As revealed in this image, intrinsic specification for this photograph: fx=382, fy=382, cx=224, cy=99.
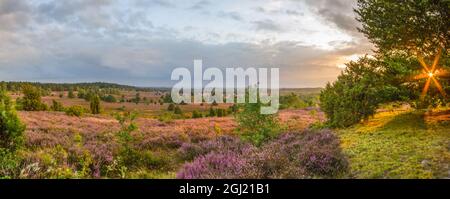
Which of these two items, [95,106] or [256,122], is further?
[95,106]

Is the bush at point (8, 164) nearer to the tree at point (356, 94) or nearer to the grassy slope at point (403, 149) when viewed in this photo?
the grassy slope at point (403, 149)

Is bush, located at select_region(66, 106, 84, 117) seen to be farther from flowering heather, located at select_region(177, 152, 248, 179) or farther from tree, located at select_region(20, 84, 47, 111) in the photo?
flowering heather, located at select_region(177, 152, 248, 179)

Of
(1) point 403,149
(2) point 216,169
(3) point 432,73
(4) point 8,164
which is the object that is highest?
(3) point 432,73

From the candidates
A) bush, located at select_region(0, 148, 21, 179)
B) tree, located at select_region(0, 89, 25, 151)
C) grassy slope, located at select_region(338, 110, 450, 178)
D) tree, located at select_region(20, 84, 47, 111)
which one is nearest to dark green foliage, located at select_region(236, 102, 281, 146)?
grassy slope, located at select_region(338, 110, 450, 178)

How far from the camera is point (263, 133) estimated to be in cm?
1766

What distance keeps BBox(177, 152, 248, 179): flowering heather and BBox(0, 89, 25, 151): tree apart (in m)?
5.41

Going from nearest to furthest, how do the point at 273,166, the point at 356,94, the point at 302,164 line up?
the point at 273,166 → the point at 302,164 → the point at 356,94

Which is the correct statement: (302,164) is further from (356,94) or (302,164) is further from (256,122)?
(356,94)

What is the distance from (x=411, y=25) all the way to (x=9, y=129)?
16250mm

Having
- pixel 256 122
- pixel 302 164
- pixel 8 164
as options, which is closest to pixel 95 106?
pixel 256 122

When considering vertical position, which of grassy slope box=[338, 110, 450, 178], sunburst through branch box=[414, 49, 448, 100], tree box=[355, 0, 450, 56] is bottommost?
grassy slope box=[338, 110, 450, 178]

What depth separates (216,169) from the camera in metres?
9.90

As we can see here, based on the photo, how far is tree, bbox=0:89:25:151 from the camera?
37.4 ft
